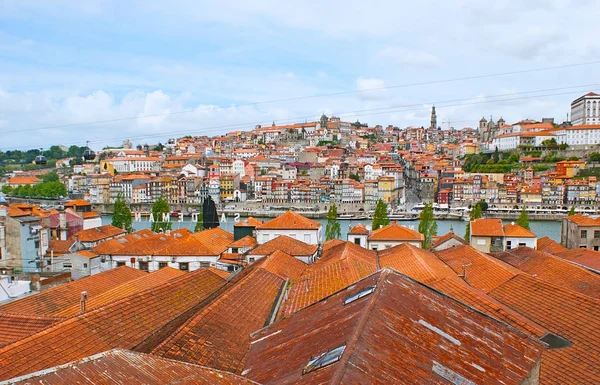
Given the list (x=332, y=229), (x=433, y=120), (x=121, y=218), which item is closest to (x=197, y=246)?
(x=332, y=229)

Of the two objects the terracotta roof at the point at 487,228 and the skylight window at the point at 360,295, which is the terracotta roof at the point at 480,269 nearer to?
the skylight window at the point at 360,295

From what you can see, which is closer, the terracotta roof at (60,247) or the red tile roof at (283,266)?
the red tile roof at (283,266)

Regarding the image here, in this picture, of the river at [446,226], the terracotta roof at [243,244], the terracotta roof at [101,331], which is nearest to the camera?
the terracotta roof at [101,331]

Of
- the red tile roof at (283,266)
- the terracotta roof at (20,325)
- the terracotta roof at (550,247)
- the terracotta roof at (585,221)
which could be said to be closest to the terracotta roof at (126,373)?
the terracotta roof at (20,325)

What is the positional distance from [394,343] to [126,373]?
241cm

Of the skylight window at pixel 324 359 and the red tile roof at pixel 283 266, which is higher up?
the skylight window at pixel 324 359

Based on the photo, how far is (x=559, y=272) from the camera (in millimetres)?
11414

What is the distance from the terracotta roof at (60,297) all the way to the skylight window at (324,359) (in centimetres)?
671

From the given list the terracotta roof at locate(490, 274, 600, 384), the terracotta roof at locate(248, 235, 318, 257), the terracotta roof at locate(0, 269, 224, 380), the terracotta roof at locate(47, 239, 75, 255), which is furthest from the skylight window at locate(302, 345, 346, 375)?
Answer: the terracotta roof at locate(47, 239, 75, 255)

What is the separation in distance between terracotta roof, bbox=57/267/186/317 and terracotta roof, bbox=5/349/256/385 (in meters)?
4.32

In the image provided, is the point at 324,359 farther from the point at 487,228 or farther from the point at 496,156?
the point at 496,156

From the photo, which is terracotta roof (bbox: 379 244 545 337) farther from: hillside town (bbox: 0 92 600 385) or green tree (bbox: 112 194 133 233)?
green tree (bbox: 112 194 133 233)

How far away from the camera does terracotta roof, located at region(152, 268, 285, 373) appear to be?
5.37 metres

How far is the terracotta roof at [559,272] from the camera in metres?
10.3
